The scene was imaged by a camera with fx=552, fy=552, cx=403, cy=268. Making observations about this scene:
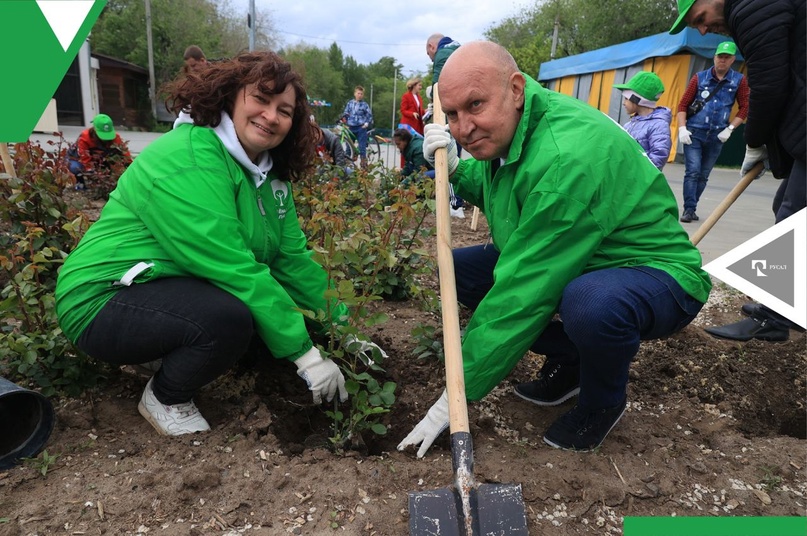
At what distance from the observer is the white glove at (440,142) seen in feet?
8.30

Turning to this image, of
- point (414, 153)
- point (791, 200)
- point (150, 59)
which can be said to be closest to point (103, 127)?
point (414, 153)

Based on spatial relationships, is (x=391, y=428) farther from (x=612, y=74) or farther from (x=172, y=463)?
(x=612, y=74)

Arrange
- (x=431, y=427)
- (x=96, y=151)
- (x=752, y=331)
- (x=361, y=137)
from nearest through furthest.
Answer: (x=431, y=427)
(x=752, y=331)
(x=96, y=151)
(x=361, y=137)

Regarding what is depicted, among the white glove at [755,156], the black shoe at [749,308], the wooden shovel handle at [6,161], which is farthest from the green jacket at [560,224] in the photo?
the wooden shovel handle at [6,161]

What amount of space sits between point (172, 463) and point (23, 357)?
2.41 feet

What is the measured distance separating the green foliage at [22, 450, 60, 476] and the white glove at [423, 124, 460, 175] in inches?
75.1

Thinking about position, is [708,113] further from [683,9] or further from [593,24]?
[593,24]

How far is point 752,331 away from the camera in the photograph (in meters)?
3.14

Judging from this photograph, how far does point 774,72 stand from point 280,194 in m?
2.42

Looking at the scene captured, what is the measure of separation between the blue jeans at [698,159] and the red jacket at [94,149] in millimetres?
6563

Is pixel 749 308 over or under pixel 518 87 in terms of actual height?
under

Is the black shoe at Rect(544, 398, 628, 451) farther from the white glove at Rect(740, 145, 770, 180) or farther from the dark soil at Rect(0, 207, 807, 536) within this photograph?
the white glove at Rect(740, 145, 770, 180)

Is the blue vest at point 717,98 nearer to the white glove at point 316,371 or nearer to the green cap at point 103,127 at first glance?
the white glove at point 316,371

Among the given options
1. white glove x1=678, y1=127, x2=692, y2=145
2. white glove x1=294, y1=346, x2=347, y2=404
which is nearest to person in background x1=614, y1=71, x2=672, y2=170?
white glove x1=678, y1=127, x2=692, y2=145
